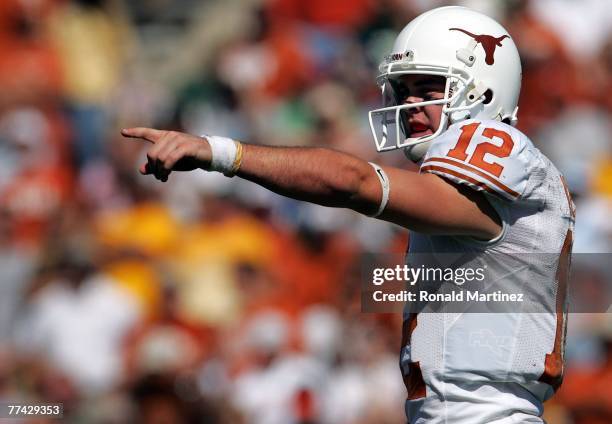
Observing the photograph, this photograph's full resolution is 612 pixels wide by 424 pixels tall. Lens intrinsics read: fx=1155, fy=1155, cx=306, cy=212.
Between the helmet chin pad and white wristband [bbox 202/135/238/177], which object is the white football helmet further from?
white wristband [bbox 202/135/238/177]

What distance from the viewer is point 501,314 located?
11.1 ft

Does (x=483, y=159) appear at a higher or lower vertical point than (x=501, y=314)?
higher

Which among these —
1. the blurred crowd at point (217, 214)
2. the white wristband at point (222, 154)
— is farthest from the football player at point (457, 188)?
the blurred crowd at point (217, 214)

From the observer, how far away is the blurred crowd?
6609 millimetres

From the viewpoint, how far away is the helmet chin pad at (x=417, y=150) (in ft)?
11.9

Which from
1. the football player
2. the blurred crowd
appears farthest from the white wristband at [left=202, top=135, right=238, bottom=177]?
the blurred crowd

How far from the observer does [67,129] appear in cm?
923

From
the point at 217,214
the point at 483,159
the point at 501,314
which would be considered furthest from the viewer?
the point at 217,214

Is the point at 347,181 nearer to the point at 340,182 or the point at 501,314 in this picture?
the point at 340,182

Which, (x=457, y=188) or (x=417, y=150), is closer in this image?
(x=457, y=188)

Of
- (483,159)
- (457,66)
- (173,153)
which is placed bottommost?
(173,153)

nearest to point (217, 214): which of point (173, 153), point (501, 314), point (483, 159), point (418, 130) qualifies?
point (418, 130)

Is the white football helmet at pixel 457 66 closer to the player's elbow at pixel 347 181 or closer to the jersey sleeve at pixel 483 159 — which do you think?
the jersey sleeve at pixel 483 159

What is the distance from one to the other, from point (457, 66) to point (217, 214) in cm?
465
